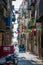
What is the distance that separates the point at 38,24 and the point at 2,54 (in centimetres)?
2314

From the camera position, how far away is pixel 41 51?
37.1 meters

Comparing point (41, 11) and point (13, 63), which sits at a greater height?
point (41, 11)

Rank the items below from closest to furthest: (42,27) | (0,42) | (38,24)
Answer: (0,42) < (42,27) < (38,24)

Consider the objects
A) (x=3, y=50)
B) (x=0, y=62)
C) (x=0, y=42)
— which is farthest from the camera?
(x=0, y=42)

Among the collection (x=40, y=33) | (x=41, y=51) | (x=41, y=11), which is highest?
(x=41, y=11)

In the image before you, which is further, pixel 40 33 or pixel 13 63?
pixel 40 33

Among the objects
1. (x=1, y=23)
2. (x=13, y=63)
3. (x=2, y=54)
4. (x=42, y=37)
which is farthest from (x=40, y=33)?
(x=13, y=63)

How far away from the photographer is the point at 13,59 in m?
14.1

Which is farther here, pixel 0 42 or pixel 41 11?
pixel 41 11

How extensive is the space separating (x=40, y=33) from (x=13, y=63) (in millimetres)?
24721

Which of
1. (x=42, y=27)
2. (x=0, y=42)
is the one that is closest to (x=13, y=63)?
(x=0, y=42)

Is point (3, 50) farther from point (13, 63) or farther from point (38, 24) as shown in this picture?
point (38, 24)

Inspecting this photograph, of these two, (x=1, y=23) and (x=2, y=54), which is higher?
(x=1, y=23)

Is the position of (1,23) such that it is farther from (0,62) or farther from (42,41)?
(0,62)
